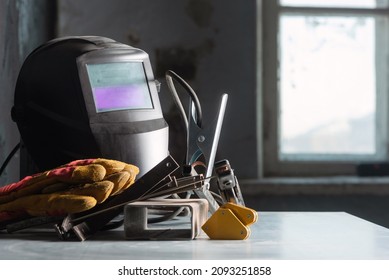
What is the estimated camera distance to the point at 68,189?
101 cm

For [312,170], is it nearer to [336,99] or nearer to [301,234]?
[336,99]

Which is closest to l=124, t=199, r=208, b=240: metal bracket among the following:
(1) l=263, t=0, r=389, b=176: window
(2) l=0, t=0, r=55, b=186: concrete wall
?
(2) l=0, t=0, r=55, b=186: concrete wall

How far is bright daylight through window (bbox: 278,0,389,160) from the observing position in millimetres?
2682

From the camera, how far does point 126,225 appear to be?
3.25 ft

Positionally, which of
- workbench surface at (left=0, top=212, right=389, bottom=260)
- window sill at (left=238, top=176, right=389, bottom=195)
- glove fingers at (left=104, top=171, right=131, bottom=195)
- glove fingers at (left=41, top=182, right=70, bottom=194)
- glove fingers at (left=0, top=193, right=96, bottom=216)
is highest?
glove fingers at (left=104, top=171, right=131, bottom=195)

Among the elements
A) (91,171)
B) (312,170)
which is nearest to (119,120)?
(91,171)

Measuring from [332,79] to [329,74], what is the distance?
0.07 feet

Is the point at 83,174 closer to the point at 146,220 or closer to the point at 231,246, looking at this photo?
the point at 146,220

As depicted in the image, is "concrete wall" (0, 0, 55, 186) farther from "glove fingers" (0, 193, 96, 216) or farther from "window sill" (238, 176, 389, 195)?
"window sill" (238, 176, 389, 195)

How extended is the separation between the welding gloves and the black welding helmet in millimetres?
151

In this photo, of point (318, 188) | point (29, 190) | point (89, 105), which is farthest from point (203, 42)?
point (29, 190)

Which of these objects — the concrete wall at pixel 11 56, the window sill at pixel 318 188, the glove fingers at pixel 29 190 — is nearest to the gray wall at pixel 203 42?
the window sill at pixel 318 188

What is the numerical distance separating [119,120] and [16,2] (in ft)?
2.83

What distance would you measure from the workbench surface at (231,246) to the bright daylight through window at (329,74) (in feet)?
5.07
